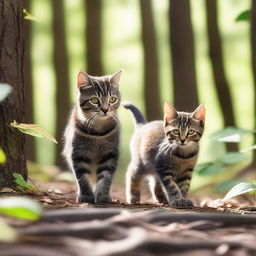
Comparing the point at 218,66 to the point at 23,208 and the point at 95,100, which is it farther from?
the point at 23,208

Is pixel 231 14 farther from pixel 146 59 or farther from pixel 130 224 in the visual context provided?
pixel 130 224

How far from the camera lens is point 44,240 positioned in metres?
3.20

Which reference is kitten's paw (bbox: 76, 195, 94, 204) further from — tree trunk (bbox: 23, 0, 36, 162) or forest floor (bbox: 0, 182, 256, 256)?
tree trunk (bbox: 23, 0, 36, 162)

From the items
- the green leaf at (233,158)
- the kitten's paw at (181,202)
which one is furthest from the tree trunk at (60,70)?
the kitten's paw at (181,202)

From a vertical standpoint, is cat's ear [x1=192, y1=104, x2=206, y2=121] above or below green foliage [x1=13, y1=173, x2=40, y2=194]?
above

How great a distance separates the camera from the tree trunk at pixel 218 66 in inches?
428

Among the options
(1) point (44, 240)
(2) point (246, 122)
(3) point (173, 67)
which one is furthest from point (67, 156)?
(2) point (246, 122)

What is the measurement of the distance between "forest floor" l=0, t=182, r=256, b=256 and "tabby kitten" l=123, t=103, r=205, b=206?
1.81m

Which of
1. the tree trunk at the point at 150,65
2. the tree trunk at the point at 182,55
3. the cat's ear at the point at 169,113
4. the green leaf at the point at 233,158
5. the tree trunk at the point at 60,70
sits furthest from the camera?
the tree trunk at the point at 60,70

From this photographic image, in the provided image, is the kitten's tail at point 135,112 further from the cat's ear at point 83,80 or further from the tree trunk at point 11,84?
the tree trunk at point 11,84

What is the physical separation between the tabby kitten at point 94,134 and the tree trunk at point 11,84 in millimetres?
604

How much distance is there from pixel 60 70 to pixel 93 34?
0.98m

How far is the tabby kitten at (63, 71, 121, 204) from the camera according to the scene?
230 inches

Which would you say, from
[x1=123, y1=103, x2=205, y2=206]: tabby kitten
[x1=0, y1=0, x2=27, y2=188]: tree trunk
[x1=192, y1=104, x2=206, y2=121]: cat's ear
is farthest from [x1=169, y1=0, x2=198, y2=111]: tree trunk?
[x1=0, y1=0, x2=27, y2=188]: tree trunk
